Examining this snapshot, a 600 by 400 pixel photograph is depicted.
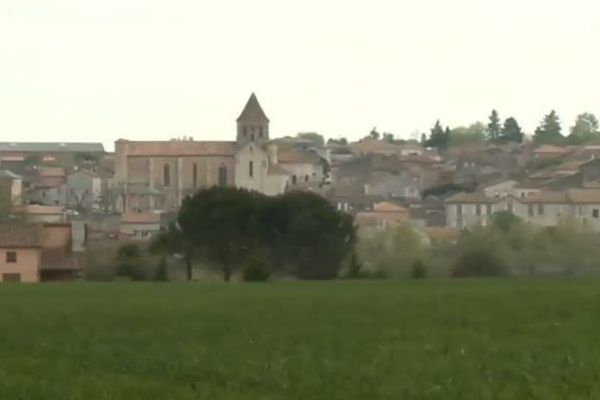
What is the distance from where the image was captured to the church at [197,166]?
553 ft

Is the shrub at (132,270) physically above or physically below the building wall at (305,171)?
below

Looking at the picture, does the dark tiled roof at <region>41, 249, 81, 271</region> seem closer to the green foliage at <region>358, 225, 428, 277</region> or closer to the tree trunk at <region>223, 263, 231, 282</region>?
the tree trunk at <region>223, 263, 231, 282</region>

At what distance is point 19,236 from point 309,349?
1978 inches

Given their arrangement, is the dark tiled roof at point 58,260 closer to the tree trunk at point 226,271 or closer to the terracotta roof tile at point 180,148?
the tree trunk at point 226,271

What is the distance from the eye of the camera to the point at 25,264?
216 feet

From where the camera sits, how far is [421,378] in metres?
14.2

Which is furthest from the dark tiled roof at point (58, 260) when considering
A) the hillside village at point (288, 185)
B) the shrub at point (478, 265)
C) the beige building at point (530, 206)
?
the beige building at point (530, 206)

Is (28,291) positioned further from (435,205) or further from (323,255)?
(435,205)

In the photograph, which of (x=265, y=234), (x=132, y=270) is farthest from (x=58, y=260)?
(x=265, y=234)

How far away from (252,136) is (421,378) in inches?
6567

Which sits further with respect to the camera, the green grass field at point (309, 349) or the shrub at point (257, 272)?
the shrub at point (257, 272)

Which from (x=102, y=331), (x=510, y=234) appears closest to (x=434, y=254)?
(x=510, y=234)

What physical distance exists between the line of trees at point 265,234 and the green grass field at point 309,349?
36.2 m

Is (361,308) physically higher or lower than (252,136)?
lower
